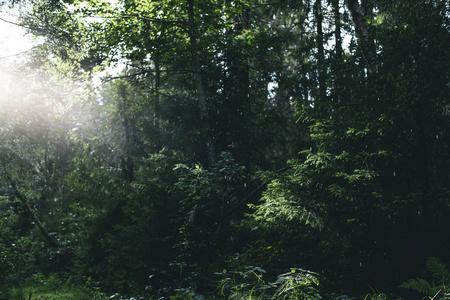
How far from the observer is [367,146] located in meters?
4.46

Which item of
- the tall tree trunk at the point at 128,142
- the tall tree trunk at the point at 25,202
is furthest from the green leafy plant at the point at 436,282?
the tall tree trunk at the point at 25,202

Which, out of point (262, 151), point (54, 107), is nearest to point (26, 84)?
point (54, 107)

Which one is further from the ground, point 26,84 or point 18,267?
point 26,84

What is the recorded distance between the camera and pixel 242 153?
940 centimetres

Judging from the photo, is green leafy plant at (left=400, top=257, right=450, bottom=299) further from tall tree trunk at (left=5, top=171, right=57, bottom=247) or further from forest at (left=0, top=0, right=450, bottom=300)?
tall tree trunk at (left=5, top=171, right=57, bottom=247)

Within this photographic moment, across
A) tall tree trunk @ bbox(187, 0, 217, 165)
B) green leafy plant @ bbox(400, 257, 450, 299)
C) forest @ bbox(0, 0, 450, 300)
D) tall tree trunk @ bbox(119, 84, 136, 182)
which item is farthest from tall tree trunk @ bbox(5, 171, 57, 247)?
green leafy plant @ bbox(400, 257, 450, 299)

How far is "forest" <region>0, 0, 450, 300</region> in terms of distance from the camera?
12.9 ft

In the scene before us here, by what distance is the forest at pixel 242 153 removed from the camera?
3936mm

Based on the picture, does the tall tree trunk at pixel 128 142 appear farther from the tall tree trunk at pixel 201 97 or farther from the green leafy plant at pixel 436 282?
the green leafy plant at pixel 436 282

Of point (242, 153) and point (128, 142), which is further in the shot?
point (128, 142)

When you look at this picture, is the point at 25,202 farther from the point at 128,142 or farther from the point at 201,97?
the point at 201,97

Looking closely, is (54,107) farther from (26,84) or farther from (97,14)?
(97,14)

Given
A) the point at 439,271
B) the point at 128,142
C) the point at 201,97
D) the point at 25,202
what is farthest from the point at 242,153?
the point at 25,202

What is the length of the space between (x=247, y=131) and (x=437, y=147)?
5.92 m
